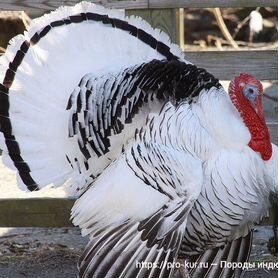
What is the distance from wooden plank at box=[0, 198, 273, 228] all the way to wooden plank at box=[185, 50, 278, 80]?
3.02 ft

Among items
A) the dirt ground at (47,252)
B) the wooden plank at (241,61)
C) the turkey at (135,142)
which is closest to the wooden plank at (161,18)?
the wooden plank at (241,61)

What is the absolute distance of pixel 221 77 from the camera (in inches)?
212

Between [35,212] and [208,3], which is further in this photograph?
[35,212]

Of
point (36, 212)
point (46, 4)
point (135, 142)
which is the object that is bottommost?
point (36, 212)

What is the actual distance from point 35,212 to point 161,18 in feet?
4.58

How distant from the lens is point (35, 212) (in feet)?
17.8

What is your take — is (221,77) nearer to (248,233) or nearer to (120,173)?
(248,233)

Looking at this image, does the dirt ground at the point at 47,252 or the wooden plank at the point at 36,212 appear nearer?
the dirt ground at the point at 47,252

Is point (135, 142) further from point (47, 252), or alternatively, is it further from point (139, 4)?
point (47, 252)

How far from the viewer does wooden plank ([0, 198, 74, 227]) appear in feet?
17.7

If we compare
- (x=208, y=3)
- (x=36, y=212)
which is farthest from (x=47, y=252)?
(x=208, y=3)

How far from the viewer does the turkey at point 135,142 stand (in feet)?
13.2

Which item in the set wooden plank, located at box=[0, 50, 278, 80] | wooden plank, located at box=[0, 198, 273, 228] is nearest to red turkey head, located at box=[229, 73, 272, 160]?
wooden plank, located at box=[0, 50, 278, 80]

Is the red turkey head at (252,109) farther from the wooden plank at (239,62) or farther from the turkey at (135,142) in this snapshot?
the wooden plank at (239,62)
